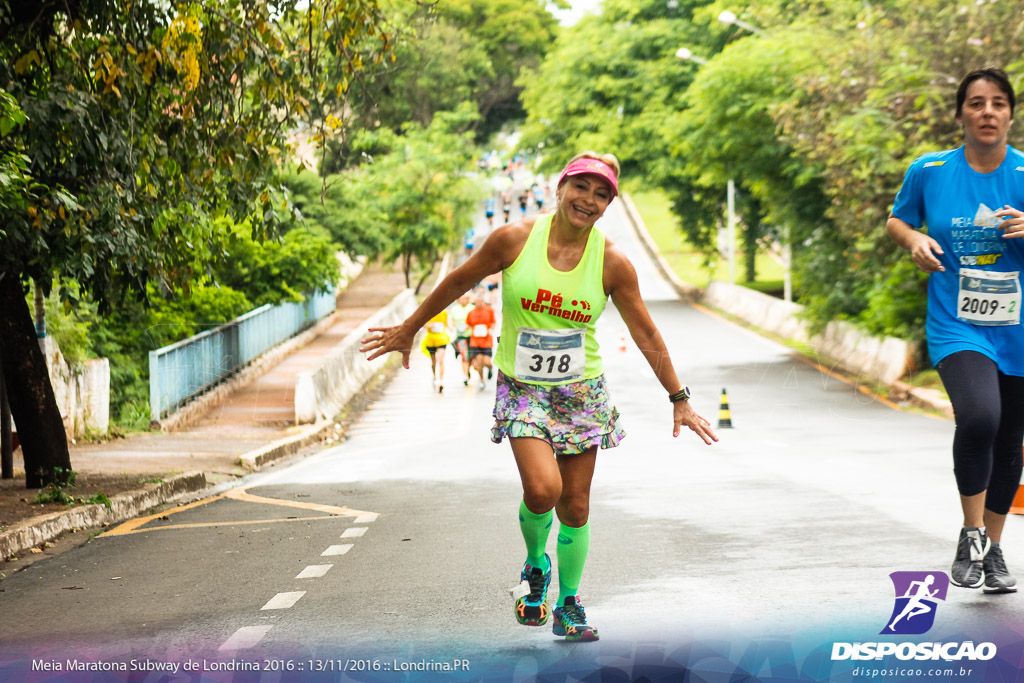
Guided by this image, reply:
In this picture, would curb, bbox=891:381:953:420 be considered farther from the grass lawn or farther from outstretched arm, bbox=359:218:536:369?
the grass lawn

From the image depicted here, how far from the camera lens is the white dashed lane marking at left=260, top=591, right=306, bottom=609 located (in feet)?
21.5

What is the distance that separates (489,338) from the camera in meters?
24.4

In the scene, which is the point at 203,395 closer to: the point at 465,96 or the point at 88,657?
the point at 88,657

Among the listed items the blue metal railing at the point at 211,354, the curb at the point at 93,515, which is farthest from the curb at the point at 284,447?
the blue metal railing at the point at 211,354

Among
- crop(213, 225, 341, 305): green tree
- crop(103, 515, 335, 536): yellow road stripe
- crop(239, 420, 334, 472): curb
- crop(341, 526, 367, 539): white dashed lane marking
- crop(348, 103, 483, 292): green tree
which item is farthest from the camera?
crop(348, 103, 483, 292): green tree

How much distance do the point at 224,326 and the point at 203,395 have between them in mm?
1955

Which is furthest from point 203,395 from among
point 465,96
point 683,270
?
point 465,96

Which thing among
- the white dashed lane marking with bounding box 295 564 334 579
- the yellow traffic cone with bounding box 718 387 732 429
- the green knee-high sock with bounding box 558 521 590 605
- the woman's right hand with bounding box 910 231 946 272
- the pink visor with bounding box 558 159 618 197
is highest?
the pink visor with bounding box 558 159 618 197

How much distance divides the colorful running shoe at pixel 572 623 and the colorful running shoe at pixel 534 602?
0.07m

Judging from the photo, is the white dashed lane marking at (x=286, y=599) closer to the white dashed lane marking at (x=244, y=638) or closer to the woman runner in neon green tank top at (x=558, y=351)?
the white dashed lane marking at (x=244, y=638)

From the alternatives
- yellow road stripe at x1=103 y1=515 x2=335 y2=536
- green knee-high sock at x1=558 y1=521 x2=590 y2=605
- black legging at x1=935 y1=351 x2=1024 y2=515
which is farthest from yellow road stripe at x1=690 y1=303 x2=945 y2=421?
green knee-high sock at x1=558 y1=521 x2=590 y2=605

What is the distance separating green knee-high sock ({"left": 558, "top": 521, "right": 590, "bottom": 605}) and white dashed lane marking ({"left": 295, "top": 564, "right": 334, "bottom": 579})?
2.32m

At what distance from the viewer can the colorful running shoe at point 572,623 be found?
17.4 feet

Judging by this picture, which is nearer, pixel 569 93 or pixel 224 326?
pixel 224 326
